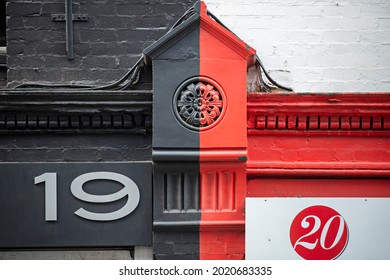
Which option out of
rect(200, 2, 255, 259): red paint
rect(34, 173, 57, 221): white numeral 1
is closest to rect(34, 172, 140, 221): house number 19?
rect(34, 173, 57, 221): white numeral 1

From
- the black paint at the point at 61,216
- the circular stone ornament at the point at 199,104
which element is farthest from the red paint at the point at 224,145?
the black paint at the point at 61,216

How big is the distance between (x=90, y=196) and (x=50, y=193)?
10.3 inches

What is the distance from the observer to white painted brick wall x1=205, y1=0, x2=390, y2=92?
4082mm

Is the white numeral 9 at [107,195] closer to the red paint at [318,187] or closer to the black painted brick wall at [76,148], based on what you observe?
the black painted brick wall at [76,148]

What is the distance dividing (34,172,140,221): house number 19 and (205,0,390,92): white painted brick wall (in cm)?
139

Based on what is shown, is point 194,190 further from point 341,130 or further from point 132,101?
point 341,130

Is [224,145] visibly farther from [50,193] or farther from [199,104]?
[50,193]

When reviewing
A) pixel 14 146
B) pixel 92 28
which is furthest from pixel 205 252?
pixel 92 28

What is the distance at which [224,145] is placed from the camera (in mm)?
3514

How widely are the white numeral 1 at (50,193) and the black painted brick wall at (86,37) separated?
77 centimetres

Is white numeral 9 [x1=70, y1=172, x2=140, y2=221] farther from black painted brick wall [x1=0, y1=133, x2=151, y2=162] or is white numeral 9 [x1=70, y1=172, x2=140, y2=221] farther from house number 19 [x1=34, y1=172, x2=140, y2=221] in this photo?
black painted brick wall [x1=0, y1=133, x2=151, y2=162]

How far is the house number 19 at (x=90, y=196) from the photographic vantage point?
360 centimetres

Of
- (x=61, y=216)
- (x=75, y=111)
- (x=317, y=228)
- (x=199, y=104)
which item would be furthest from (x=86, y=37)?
(x=317, y=228)

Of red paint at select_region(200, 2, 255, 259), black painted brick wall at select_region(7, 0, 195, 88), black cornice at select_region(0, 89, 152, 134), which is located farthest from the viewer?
black painted brick wall at select_region(7, 0, 195, 88)
